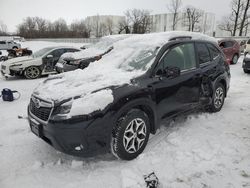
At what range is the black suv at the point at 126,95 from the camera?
2.99m

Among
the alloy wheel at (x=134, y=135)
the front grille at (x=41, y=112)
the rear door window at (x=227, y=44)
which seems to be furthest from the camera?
the rear door window at (x=227, y=44)

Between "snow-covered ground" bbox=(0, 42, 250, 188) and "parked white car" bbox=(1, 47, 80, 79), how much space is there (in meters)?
5.94

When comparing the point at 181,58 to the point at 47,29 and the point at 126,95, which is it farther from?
the point at 47,29

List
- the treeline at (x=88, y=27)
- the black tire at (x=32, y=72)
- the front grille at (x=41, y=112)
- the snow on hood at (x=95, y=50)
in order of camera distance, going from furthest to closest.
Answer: the treeline at (x=88, y=27) → the black tire at (x=32, y=72) → the snow on hood at (x=95, y=50) → the front grille at (x=41, y=112)

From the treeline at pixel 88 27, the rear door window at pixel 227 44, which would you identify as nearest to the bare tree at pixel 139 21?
the treeline at pixel 88 27

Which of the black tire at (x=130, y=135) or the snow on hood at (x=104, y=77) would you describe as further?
the black tire at (x=130, y=135)

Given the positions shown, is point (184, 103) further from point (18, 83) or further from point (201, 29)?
point (201, 29)

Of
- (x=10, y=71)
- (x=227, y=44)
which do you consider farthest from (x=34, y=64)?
(x=227, y=44)

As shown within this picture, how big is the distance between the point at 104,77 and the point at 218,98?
2.89 meters

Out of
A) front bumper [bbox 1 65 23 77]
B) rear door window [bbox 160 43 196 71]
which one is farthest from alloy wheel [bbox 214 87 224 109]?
front bumper [bbox 1 65 23 77]

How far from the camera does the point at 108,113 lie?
119 inches

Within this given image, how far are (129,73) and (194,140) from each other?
1534 millimetres

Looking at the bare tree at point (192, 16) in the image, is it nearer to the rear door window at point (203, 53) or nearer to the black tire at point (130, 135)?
the rear door window at point (203, 53)

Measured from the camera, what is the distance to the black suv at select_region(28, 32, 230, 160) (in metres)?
2.99
